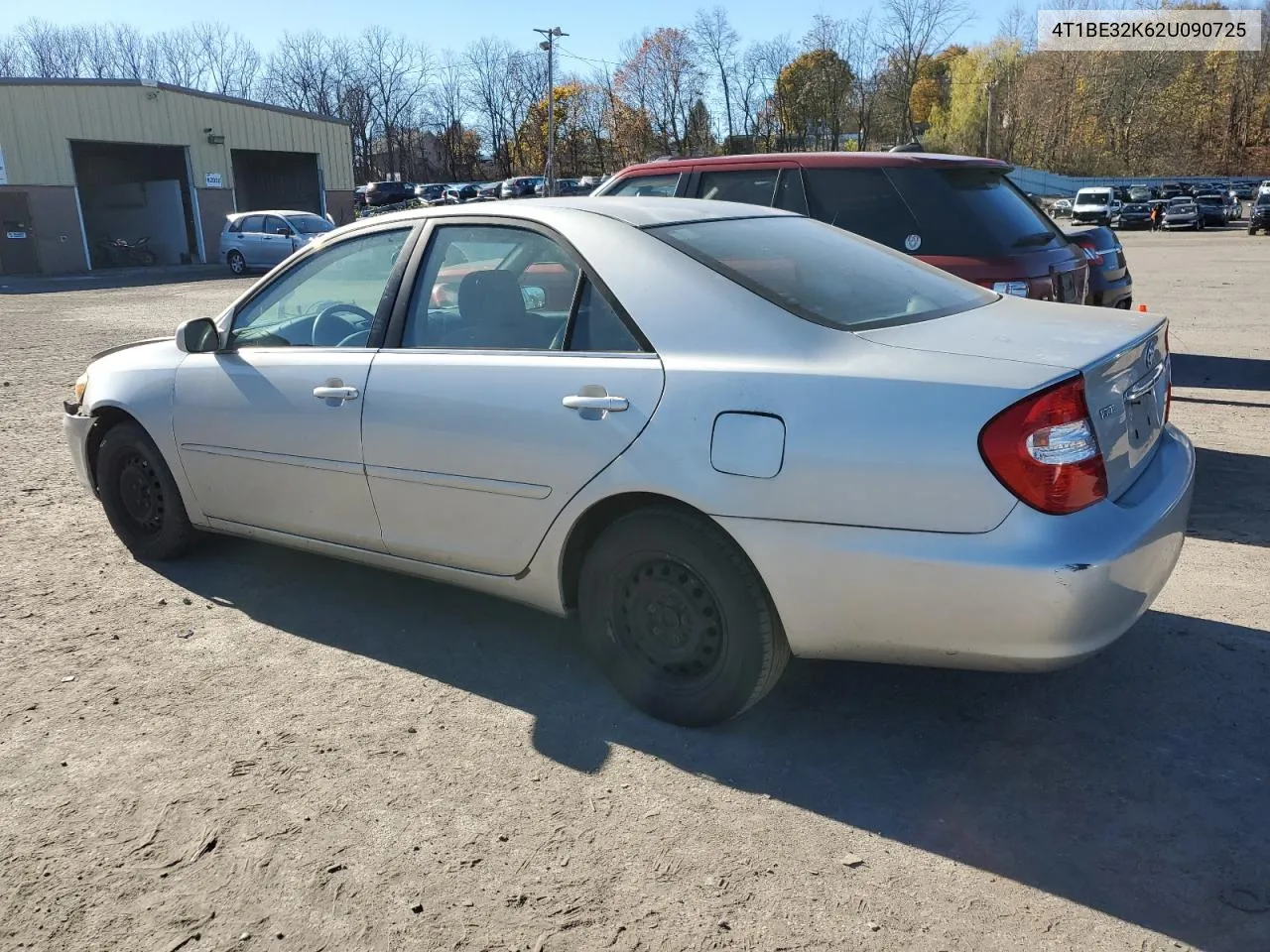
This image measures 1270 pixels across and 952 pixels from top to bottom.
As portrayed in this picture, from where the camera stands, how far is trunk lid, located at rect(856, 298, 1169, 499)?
278cm

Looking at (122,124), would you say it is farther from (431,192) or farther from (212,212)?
(431,192)

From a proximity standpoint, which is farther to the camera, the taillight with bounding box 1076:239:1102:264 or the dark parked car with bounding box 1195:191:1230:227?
the dark parked car with bounding box 1195:191:1230:227

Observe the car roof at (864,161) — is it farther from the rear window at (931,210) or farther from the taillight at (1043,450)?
the taillight at (1043,450)

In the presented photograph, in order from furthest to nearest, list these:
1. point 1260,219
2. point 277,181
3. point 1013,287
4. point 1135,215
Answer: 1. point 1135,215
2. point 277,181
3. point 1260,219
4. point 1013,287

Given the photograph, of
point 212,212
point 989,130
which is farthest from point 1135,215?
point 212,212

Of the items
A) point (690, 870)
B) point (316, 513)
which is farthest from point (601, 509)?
point (316, 513)

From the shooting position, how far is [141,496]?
15.9 ft

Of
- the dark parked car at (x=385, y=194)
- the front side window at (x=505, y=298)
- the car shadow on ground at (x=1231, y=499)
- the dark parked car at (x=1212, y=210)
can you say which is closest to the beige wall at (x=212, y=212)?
the dark parked car at (x=385, y=194)

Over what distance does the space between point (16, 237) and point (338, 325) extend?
33.8 metres

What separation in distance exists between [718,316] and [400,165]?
301 feet

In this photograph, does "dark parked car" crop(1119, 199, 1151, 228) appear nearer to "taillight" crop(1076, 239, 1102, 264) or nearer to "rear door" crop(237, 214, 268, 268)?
"rear door" crop(237, 214, 268, 268)

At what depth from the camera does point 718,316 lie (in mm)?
3064

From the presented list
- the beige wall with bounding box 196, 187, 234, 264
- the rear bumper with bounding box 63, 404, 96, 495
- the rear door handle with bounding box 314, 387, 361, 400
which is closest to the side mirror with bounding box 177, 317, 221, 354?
the rear door handle with bounding box 314, 387, 361, 400

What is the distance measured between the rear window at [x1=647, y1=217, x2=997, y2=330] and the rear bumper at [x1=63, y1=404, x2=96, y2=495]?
10.4ft
